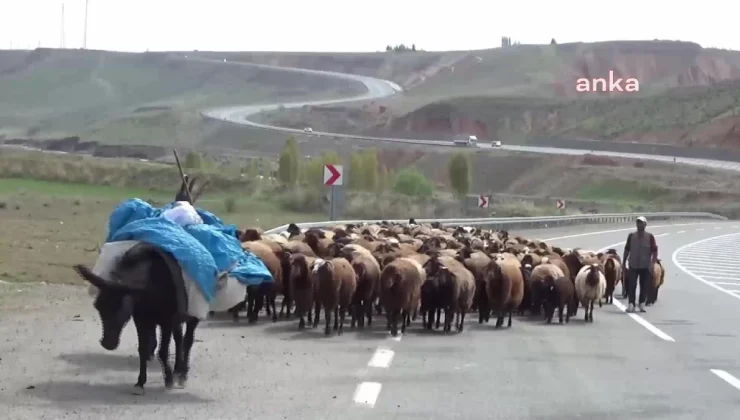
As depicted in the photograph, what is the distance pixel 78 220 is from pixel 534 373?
29.9 m

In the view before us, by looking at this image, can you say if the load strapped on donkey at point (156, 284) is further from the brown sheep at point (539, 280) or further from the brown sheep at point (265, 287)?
the brown sheep at point (539, 280)

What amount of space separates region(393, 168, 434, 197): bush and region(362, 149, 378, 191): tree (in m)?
1.35

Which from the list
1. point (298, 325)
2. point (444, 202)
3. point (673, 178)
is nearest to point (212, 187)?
point (444, 202)

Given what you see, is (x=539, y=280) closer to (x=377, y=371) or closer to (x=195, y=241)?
(x=377, y=371)

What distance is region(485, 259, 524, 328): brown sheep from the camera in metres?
18.5

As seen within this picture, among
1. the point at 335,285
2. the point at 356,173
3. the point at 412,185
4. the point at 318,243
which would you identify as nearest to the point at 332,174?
the point at 318,243

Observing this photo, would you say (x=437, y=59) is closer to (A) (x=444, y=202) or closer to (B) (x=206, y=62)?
(B) (x=206, y=62)

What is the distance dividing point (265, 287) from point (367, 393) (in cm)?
654

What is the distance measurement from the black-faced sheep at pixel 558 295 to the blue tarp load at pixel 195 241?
8197 mm

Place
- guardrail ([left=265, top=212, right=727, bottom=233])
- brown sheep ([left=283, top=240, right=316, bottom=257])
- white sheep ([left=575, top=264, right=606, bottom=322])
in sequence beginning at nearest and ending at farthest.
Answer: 1. brown sheep ([left=283, top=240, right=316, bottom=257])
2. white sheep ([left=575, top=264, right=606, bottom=322])
3. guardrail ([left=265, top=212, right=727, bottom=233])

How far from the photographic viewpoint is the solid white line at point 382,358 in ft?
44.6

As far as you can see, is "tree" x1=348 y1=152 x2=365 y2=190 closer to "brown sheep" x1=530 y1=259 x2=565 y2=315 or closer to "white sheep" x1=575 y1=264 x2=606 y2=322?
"white sheep" x1=575 y1=264 x2=606 y2=322

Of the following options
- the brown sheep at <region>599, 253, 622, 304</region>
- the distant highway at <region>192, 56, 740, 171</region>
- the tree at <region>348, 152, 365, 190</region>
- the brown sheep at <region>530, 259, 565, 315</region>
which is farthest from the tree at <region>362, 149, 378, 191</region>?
the brown sheep at <region>530, 259, 565, 315</region>

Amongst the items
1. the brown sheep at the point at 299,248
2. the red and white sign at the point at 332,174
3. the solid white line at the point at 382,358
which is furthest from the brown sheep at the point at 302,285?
the red and white sign at the point at 332,174
